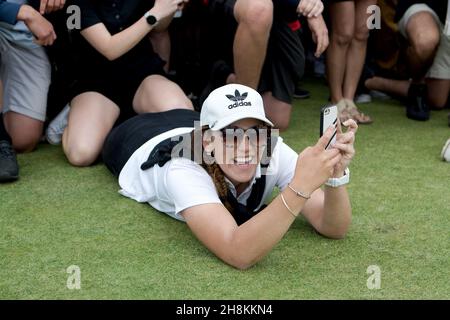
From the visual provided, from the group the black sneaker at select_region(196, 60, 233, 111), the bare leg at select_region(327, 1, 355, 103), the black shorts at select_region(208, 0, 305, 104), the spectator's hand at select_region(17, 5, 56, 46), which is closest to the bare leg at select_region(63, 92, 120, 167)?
the spectator's hand at select_region(17, 5, 56, 46)

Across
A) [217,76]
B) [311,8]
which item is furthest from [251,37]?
[217,76]

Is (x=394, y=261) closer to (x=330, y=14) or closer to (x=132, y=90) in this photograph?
(x=132, y=90)

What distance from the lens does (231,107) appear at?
215 centimetres

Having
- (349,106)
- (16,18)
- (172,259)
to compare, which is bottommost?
(349,106)

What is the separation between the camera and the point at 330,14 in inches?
153

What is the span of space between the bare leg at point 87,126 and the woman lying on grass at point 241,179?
0.62 metres

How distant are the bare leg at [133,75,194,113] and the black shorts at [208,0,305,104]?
0.50 m

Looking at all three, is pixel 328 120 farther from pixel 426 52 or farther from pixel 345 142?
pixel 426 52

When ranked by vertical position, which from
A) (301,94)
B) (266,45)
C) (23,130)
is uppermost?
(266,45)

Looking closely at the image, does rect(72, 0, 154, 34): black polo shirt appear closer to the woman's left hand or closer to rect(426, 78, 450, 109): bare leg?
the woman's left hand

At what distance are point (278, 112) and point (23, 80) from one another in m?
1.23

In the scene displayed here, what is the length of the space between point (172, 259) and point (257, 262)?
0.83 ft
